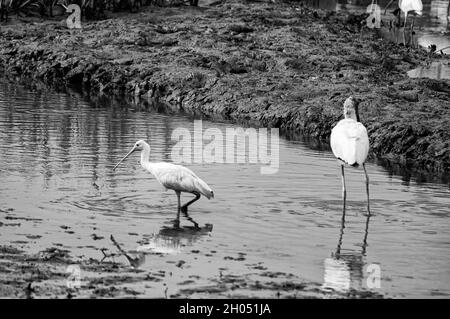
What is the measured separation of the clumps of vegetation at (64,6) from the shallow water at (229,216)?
35.8ft

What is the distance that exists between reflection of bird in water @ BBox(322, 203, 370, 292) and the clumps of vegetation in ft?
61.5

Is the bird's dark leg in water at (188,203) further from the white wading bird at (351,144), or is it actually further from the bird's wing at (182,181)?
the white wading bird at (351,144)

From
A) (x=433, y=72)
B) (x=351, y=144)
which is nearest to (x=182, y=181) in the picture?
(x=351, y=144)

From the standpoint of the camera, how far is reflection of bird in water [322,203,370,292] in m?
10.7

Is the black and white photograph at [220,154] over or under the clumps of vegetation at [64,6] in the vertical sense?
under

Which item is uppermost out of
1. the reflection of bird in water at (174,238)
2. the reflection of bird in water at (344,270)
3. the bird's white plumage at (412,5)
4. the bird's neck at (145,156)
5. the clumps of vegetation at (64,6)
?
the bird's white plumage at (412,5)

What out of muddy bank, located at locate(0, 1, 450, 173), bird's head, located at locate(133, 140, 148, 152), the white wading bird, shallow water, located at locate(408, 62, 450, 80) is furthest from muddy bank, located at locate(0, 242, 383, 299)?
shallow water, located at locate(408, 62, 450, 80)

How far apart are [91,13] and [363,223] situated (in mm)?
17871

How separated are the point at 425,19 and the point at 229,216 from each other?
82.2ft

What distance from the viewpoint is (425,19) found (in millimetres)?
37375

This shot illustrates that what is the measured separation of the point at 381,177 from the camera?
16797 mm

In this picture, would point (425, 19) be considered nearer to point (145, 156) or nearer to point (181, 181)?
point (145, 156)

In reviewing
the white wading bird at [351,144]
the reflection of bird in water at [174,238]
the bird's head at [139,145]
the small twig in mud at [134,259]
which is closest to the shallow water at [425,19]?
the white wading bird at [351,144]

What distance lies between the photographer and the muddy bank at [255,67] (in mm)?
19984
